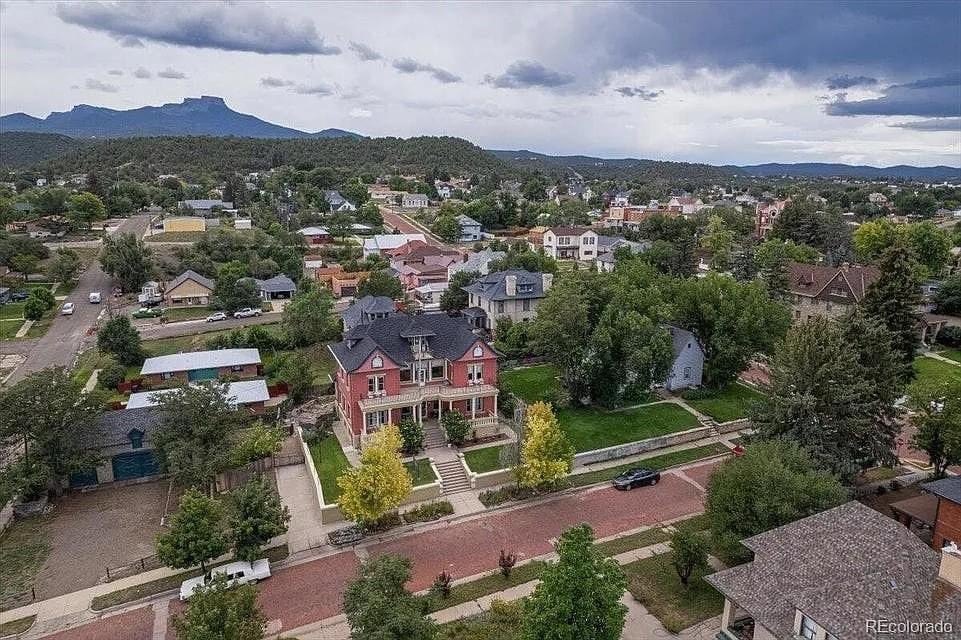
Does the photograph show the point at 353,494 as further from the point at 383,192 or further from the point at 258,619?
the point at 383,192

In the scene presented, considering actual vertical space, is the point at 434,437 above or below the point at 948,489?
below

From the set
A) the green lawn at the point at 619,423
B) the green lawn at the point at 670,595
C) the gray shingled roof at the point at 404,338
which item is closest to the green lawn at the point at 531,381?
the green lawn at the point at 619,423

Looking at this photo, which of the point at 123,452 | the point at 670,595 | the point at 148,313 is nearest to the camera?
the point at 670,595

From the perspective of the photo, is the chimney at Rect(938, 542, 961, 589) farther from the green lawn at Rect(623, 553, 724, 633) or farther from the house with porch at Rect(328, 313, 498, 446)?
the house with porch at Rect(328, 313, 498, 446)

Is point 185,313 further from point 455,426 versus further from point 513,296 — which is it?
point 455,426

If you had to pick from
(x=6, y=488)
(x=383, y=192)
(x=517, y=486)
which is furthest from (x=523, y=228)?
(x=6, y=488)

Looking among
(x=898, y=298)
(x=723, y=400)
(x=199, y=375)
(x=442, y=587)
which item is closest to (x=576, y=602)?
(x=442, y=587)
